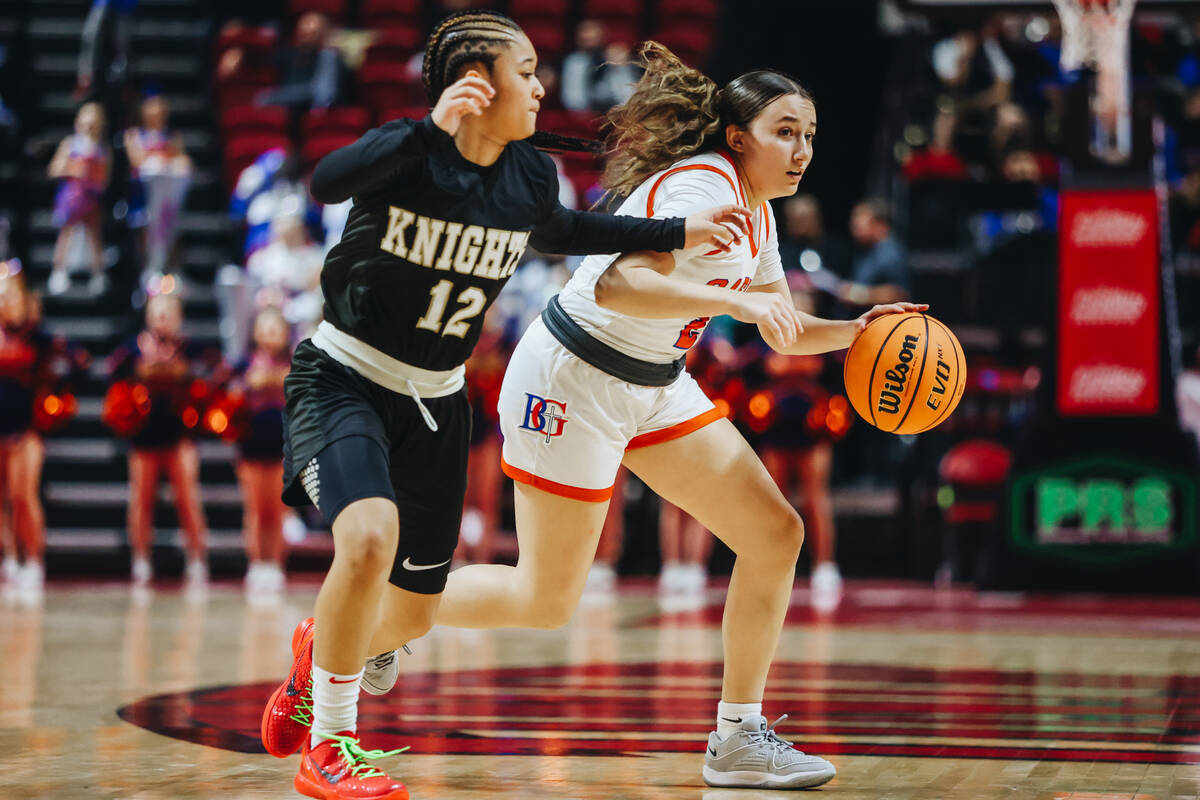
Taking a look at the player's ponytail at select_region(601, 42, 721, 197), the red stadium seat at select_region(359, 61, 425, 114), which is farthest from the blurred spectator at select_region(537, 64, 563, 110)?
the player's ponytail at select_region(601, 42, 721, 197)

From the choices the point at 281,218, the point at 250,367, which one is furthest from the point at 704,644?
the point at 281,218

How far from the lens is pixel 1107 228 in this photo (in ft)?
29.7

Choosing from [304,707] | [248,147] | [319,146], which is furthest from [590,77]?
[304,707]

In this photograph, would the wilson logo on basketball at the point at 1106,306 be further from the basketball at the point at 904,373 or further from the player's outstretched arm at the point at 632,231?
the player's outstretched arm at the point at 632,231

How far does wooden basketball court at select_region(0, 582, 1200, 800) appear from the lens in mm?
3791

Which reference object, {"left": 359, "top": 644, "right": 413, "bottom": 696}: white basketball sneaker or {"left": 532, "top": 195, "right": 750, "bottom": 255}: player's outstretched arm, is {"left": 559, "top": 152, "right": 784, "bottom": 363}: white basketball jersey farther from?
{"left": 359, "top": 644, "right": 413, "bottom": 696}: white basketball sneaker

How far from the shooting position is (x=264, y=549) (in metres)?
9.89

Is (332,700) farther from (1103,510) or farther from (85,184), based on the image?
(85,184)

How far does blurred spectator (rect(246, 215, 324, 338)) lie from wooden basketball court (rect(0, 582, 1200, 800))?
9.50 feet

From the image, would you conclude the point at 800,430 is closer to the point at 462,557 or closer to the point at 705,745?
the point at 462,557

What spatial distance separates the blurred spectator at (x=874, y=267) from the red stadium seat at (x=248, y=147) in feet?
16.5

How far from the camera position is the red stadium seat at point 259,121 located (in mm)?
13266

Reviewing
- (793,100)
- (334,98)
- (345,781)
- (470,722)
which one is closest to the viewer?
(345,781)

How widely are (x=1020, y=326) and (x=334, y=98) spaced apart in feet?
19.9
